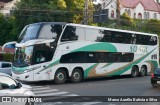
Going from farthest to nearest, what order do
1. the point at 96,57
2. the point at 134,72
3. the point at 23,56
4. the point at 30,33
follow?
the point at 134,72
the point at 96,57
the point at 30,33
the point at 23,56

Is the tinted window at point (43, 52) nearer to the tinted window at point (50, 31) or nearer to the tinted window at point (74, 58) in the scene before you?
the tinted window at point (50, 31)

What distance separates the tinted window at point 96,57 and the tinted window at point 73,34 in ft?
3.43

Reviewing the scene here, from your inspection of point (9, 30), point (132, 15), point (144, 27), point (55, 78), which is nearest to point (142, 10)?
point (132, 15)

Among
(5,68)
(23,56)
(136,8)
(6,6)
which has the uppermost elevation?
(136,8)

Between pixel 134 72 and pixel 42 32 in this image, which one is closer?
pixel 42 32

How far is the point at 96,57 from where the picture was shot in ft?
82.2

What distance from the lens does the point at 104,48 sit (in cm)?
2548

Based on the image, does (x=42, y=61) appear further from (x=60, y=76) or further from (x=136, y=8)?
(x=136, y=8)

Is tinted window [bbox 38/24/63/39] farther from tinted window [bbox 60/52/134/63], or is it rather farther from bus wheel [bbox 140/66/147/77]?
bus wheel [bbox 140/66/147/77]

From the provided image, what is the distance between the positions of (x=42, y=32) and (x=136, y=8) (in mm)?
73812

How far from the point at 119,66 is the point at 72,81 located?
514 cm

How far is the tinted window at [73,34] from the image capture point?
2281cm

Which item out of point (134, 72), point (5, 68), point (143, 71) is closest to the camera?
point (5, 68)

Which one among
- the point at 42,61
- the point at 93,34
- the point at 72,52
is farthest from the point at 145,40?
the point at 42,61
